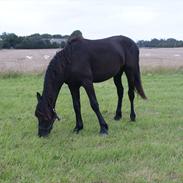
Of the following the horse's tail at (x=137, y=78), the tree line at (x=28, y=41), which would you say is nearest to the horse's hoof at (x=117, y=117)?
the horse's tail at (x=137, y=78)

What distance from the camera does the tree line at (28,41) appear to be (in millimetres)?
44781

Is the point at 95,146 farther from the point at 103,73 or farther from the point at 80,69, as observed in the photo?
the point at 103,73

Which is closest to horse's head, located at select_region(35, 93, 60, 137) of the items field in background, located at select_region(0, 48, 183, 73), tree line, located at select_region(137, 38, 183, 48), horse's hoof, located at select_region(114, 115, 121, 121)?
horse's hoof, located at select_region(114, 115, 121, 121)

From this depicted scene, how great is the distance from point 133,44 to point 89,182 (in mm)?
4546

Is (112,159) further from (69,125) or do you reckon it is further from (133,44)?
(133,44)

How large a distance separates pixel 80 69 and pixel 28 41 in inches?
1690

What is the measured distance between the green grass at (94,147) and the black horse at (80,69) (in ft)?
1.28

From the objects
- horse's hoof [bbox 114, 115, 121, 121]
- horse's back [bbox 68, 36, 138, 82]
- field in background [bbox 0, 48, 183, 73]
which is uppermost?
horse's back [bbox 68, 36, 138, 82]

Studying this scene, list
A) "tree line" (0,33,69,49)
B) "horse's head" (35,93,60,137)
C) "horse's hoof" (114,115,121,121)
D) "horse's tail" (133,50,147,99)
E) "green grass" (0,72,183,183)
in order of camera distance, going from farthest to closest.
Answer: "tree line" (0,33,69,49)
"horse's hoof" (114,115,121,121)
"horse's tail" (133,50,147,99)
"horse's head" (35,93,60,137)
"green grass" (0,72,183,183)

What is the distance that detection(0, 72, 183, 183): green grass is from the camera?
520 cm

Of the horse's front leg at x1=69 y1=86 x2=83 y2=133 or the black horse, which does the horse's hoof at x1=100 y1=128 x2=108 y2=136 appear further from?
the horse's front leg at x1=69 y1=86 x2=83 y2=133

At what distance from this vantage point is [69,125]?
844 centimetres

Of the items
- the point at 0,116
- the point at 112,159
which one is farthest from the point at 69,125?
the point at 112,159

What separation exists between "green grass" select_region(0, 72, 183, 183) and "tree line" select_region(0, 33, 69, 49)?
33.5 meters
